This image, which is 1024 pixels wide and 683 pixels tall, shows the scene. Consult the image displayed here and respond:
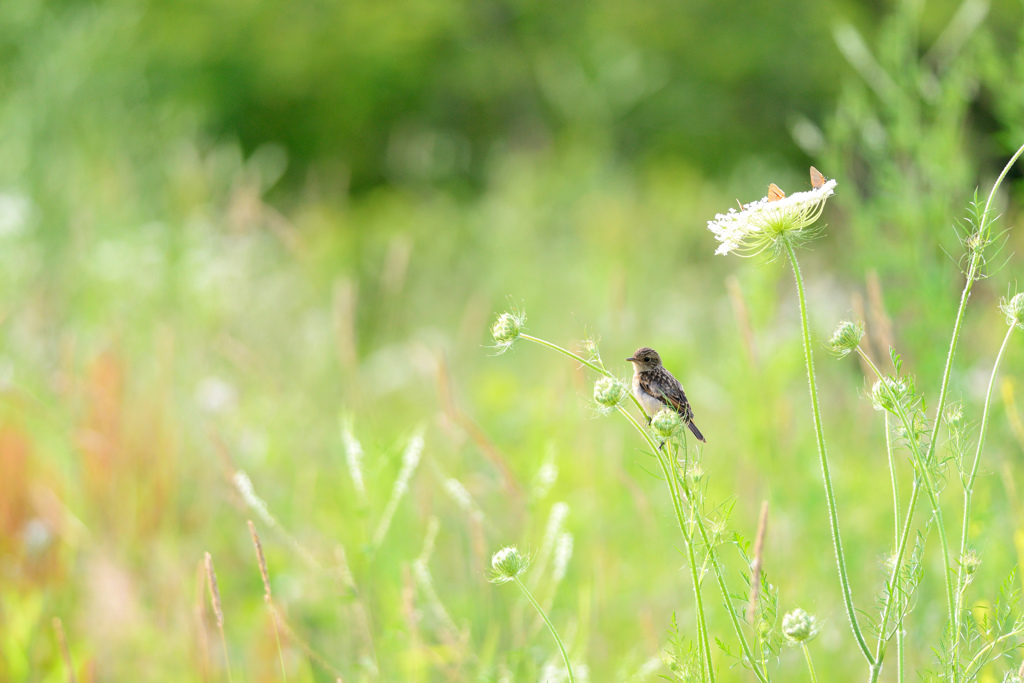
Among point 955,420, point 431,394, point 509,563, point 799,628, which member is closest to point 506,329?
point 509,563

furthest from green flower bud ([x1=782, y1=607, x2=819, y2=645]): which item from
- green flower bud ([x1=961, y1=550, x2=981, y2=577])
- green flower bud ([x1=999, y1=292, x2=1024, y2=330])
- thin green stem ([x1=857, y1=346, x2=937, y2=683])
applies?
green flower bud ([x1=999, y1=292, x2=1024, y2=330])

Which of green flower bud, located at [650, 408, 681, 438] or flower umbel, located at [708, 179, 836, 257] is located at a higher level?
flower umbel, located at [708, 179, 836, 257]

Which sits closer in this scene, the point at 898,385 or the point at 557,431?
the point at 898,385

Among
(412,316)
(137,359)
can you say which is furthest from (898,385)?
(412,316)

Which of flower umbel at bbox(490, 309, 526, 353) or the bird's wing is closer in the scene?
flower umbel at bbox(490, 309, 526, 353)

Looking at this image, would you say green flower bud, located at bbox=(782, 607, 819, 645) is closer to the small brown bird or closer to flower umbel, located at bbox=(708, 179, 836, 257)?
the small brown bird

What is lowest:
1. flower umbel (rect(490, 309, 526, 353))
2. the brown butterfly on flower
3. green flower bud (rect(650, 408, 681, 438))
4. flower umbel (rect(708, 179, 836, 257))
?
green flower bud (rect(650, 408, 681, 438))

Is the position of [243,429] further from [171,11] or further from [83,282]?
[171,11]
